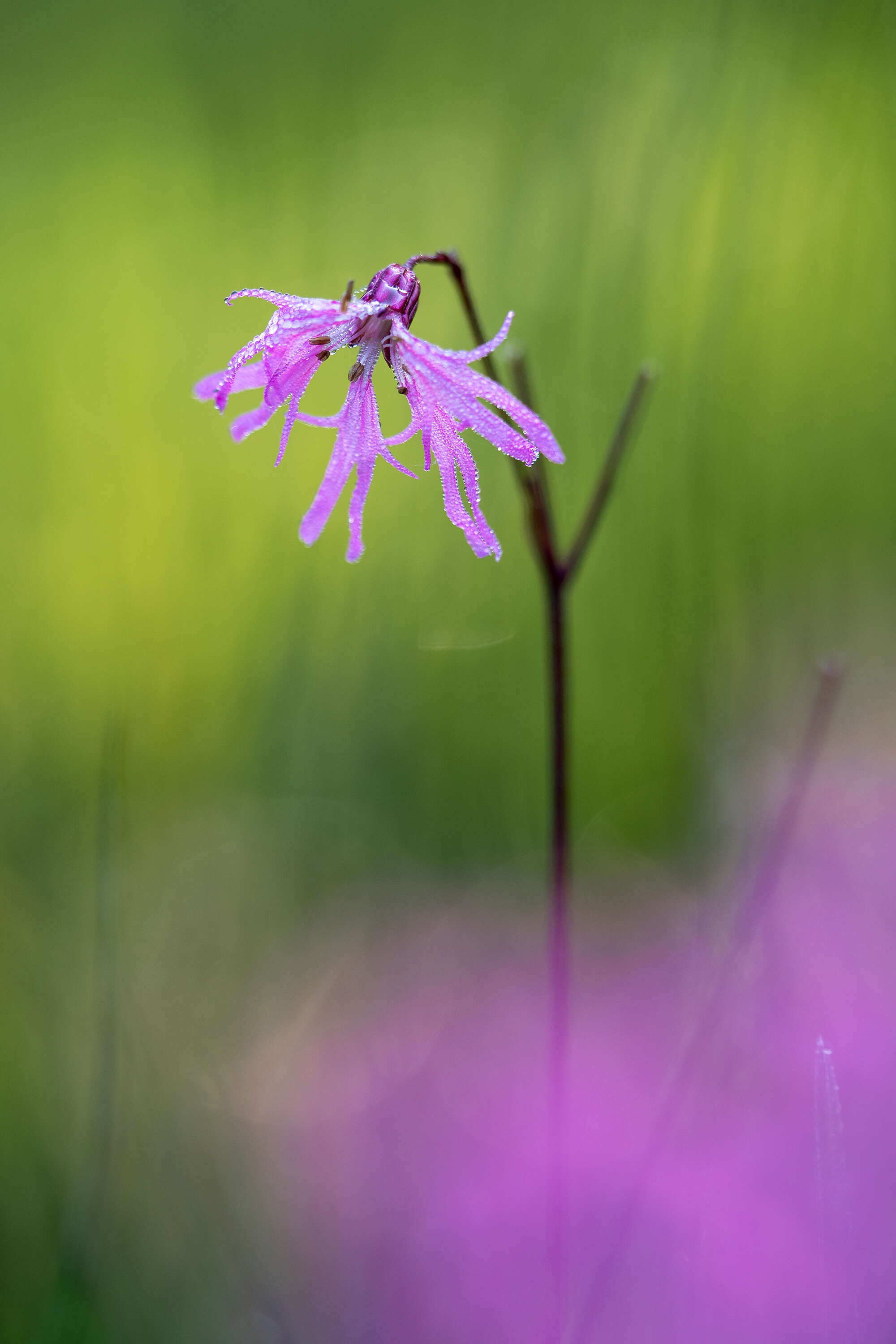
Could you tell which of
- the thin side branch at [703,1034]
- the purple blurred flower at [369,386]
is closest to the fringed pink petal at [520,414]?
the purple blurred flower at [369,386]

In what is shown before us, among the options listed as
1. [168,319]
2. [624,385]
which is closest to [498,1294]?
[624,385]

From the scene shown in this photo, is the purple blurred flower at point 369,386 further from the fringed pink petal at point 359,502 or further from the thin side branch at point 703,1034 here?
the thin side branch at point 703,1034

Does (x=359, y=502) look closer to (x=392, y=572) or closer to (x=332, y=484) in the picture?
(x=332, y=484)

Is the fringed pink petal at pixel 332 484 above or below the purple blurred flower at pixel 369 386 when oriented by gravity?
below

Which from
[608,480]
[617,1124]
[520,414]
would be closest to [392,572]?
[608,480]

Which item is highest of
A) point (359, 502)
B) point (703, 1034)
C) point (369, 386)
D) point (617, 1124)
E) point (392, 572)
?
point (369, 386)

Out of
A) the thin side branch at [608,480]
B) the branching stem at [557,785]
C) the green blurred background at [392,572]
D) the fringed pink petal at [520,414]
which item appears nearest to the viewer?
the fringed pink petal at [520,414]
